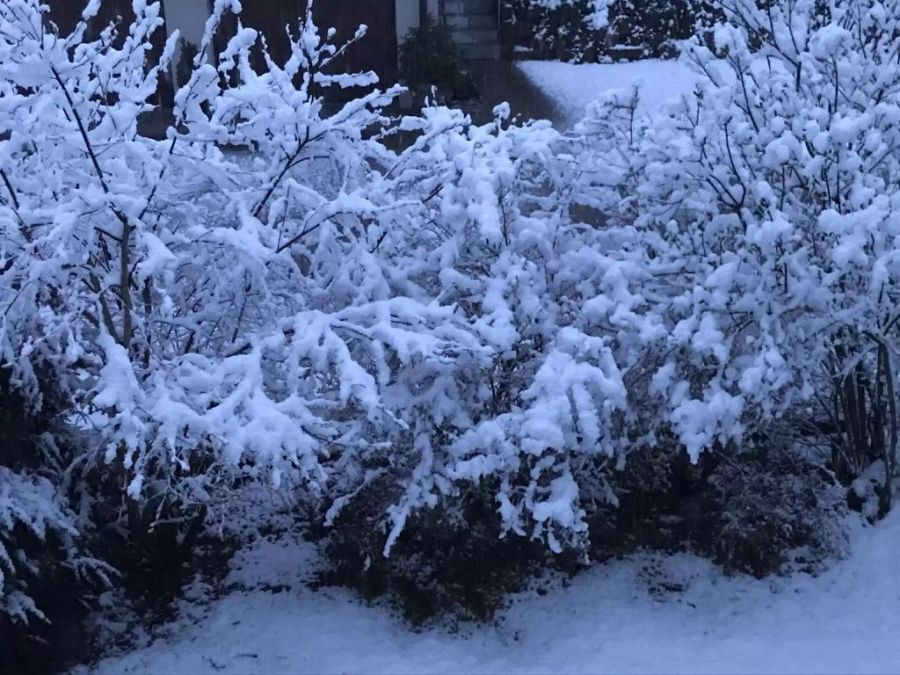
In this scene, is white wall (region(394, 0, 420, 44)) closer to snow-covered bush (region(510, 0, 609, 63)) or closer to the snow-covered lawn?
the snow-covered lawn

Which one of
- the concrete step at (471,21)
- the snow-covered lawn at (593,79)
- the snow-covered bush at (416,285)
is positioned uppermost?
the concrete step at (471,21)

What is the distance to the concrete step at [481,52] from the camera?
14.4 m

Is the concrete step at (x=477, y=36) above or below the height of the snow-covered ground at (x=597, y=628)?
above

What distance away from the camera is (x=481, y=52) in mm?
14414

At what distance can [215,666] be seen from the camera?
14.0 ft

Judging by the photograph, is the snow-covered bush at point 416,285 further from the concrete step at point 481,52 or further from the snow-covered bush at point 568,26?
the concrete step at point 481,52

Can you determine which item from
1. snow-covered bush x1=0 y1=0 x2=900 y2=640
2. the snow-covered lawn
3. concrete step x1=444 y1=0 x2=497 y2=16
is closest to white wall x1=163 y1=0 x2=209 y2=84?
concrete step x1=444 y1=0 x2=497 y2=16

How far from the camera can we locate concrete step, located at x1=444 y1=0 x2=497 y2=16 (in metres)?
14.1

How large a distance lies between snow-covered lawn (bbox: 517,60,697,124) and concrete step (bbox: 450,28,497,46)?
1.99 ft

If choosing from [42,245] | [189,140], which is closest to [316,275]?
[189,140]

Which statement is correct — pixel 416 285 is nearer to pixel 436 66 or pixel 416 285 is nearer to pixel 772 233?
pixel 772 233

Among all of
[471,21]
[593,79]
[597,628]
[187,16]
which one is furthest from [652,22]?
[597,628]

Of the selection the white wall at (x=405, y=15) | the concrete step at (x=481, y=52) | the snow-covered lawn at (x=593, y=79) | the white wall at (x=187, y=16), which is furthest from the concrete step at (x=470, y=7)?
the white wall at (x=187, y=16)

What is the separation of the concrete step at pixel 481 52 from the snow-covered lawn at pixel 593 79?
476 mm
